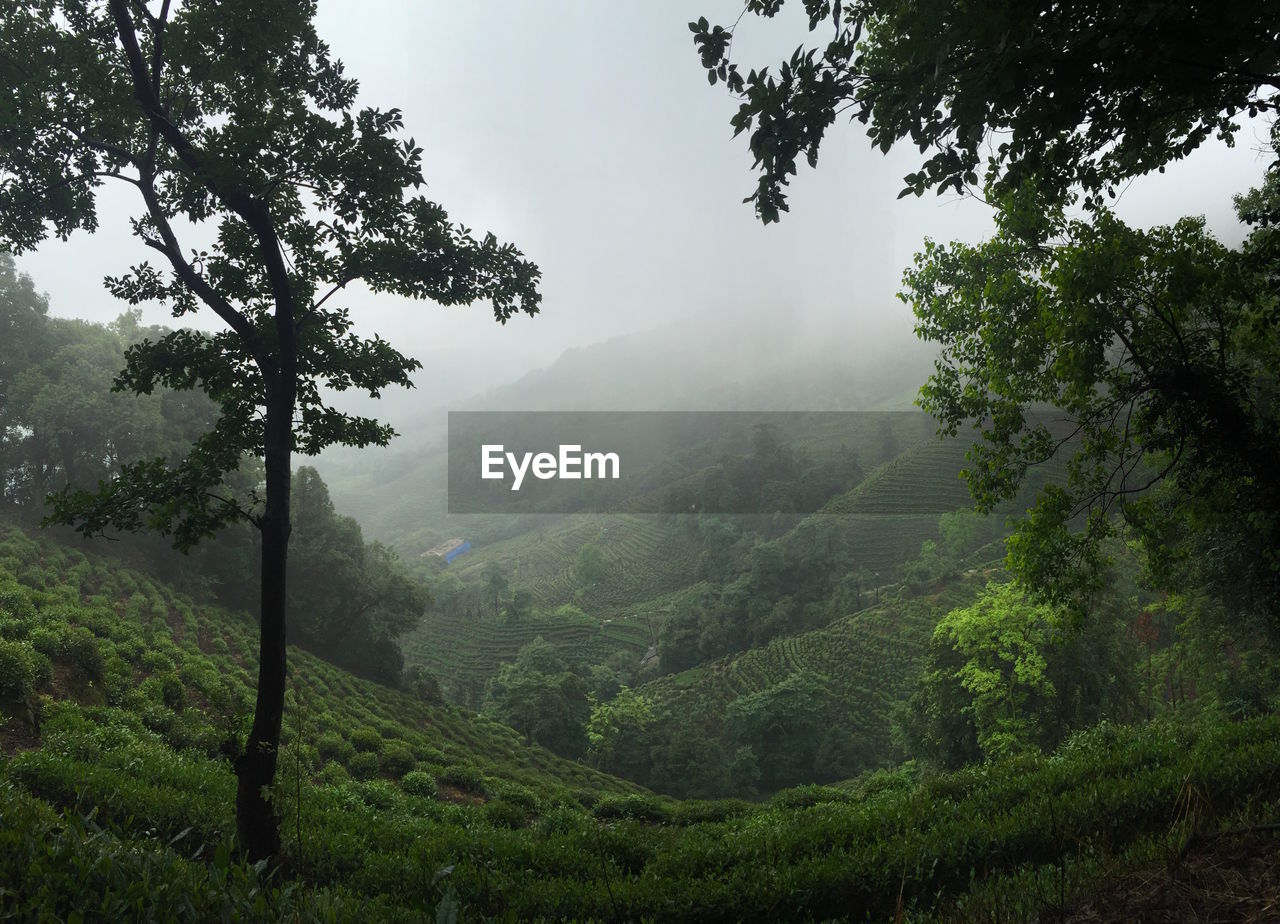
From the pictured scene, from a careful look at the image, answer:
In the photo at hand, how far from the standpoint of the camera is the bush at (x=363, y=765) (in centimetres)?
1132

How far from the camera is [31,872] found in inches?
104

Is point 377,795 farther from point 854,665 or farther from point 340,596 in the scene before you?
point 854,665

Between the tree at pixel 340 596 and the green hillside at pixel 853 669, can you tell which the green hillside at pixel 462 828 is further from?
the green hillside at pixel 853 669

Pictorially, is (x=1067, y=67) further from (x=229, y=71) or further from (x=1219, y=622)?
(x=1219, y=622)

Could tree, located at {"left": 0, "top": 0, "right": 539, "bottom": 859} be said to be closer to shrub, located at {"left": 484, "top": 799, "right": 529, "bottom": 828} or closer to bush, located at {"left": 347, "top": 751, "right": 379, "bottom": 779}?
shrub, located at {"left": 484, "top": 799, "right": 529, "bottom": 828}

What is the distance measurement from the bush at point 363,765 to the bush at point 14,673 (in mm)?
5035

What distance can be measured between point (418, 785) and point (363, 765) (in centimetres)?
147

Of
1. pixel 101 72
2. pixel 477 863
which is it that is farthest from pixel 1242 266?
pixel 101 72

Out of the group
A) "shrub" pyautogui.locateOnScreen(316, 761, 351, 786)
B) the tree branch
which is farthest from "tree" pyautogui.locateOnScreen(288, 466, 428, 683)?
the tree branch

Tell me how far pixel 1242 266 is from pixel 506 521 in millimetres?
149646

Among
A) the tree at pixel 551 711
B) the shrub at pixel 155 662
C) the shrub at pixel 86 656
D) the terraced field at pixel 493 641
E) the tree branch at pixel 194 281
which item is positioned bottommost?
the terraced field at pixel 493 641

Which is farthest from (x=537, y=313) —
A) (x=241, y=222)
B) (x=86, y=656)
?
(x=86, y=656)

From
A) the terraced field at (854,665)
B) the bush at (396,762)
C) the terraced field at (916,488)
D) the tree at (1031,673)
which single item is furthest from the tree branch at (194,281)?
the terraced field at (916,488)

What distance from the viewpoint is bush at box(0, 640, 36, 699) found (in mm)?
7844
